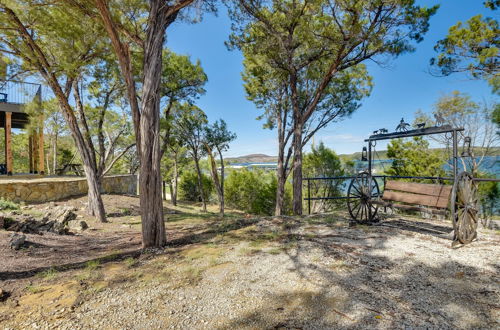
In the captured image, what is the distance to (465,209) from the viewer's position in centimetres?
363

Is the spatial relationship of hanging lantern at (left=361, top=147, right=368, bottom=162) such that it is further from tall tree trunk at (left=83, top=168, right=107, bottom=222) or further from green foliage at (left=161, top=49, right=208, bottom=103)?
green foliage at (left=161, top=49, right=208, bottom=103)

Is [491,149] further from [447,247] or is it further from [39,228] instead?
[39,228]

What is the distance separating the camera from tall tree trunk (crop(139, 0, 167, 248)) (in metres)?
3.54

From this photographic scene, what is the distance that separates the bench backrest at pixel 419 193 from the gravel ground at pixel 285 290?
0.64 meters

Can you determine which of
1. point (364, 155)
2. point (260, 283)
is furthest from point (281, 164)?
point (260, 283)

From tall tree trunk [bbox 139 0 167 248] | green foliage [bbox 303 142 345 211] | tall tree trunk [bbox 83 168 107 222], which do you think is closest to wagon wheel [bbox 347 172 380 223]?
tall tree trunk [bbox 139 0 167 248]

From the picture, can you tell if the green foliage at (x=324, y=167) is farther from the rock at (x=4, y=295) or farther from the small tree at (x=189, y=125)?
the rock at (x=4, y=295)

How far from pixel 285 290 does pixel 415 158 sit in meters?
17.0

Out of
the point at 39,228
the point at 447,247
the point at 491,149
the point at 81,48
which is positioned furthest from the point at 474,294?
the point at 491,149

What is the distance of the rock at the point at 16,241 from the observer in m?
3.45

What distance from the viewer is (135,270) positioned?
2902 millimetres

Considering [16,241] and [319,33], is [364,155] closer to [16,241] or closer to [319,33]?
[319,33]

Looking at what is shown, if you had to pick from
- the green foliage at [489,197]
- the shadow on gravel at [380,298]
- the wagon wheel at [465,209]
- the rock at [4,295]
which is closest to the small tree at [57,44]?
the rock at [4,295]

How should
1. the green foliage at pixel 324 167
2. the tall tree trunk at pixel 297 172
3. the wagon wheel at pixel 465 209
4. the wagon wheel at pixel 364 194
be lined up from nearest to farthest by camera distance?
the wagon wheel at pixel 465 209
the wagon wheel at pixel 364 194
the tall tree trunk at pixel 297 172
the green foliage at pixel 324 167
